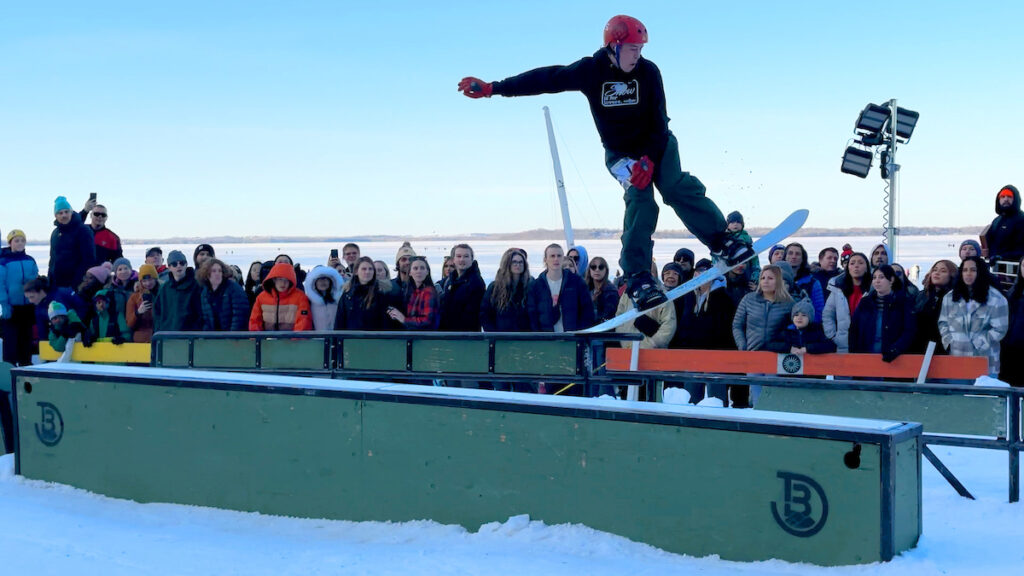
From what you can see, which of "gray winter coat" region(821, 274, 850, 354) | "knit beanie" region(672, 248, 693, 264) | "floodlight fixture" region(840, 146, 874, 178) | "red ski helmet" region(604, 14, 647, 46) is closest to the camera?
"red ski helmet" region(604, 14, 647, 46)

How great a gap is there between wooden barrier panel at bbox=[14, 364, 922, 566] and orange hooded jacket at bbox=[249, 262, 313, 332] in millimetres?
2526

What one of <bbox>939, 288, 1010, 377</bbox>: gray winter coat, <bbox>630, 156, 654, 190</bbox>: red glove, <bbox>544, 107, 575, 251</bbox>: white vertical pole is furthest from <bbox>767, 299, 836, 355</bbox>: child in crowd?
<bbox>544, 107, 575, 251</bbox>: white vertical pole

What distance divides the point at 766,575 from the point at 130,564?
2.80m

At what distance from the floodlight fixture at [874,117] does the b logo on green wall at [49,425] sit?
10.7 meters

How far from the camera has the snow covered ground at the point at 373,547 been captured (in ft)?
13.0

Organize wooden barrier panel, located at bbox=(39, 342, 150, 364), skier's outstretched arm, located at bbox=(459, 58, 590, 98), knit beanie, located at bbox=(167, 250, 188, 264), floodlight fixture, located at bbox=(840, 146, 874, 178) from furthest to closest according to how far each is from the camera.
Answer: floodlight fixture, located at bbox=(840, 146, 874, 178) < wooden barrier panel, located at bbox=(39, 342, 150, 364) < knit beanie, located at bbox=(167, 250, 188, 264) < skier's outstretched arm, located at bbox=(459, 58, 590, 98)

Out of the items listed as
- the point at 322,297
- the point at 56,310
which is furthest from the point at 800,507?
the point at 56,310

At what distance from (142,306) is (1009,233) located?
9731mm

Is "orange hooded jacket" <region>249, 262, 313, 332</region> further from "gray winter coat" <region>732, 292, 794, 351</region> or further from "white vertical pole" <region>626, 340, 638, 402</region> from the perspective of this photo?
"gray winter coat" <region>732, 292, 794, 351</region>

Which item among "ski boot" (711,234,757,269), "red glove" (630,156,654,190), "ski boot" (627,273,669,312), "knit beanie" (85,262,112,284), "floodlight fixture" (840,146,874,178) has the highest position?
"floodlight fixture" (840,146,874,178)

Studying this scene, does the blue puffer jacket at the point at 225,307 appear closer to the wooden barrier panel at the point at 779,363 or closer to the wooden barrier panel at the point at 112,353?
the wooden barrier panel at the point at 112,353

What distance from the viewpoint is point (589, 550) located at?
13.8ft

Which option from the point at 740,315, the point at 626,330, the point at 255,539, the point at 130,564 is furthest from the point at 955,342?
the point at 130,564

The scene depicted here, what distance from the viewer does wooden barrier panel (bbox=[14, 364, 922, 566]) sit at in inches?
152
